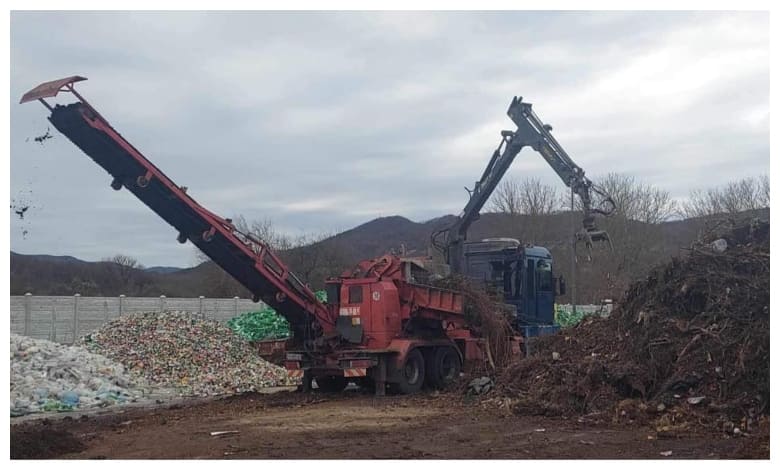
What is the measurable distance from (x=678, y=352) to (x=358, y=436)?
4468 millimetres

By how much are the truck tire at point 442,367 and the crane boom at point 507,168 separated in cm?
313

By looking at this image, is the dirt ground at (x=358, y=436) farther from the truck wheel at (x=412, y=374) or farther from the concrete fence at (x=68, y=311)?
the concrete fence at (x=68, y=311)

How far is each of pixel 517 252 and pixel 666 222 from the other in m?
30.2

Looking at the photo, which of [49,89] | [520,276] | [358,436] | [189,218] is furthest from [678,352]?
[49,89]

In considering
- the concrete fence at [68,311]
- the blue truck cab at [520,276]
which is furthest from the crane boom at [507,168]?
the concrete fence at [68,311]

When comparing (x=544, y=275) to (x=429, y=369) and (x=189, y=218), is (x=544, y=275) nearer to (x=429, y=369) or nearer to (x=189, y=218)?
(x=429, y=369)

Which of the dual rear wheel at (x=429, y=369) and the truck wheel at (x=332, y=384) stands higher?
the dual rear wheel at (x=429, y=369)

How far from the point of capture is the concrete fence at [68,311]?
22.3 m

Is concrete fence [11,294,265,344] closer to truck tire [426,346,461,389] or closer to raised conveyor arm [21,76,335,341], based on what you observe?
raised conveyor arm [21,76,335,341]

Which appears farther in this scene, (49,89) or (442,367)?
(442,367)

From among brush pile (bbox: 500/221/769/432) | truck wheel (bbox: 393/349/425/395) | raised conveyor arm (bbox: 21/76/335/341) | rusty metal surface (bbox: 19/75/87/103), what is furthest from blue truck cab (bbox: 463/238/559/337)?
rusty metal surface (bbox: 19/75/87/103)

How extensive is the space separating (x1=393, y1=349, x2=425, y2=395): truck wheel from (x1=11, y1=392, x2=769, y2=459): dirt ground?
88 cm

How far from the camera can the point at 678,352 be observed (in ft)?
36.4

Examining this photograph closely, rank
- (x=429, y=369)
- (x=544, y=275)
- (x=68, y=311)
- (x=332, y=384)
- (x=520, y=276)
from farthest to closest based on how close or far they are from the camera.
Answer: (x=68, y=311)
(x=544, y=275)
(x=520, y=276)
(x=332, y=384)
(x=429, y=369)
